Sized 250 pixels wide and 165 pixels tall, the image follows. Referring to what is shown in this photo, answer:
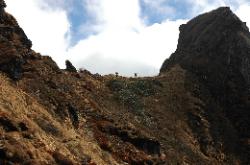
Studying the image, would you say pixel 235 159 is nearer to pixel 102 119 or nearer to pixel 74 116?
pixel 102 119

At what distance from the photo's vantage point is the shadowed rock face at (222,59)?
7762 cm

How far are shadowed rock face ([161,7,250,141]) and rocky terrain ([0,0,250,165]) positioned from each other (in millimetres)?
156

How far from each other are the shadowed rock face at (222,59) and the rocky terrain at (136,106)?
0.51 ft

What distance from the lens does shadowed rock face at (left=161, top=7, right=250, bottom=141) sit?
7762cm

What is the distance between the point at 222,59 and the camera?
83.6m

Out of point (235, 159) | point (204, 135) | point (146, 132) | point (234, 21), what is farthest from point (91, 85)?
point (234, 21)

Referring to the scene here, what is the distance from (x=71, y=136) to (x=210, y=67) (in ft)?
144

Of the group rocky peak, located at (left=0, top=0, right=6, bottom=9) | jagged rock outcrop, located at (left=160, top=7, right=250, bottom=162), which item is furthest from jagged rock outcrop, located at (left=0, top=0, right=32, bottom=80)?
jagged rock outcrop, located at (left=160, top=7, right=250, bottom=162)

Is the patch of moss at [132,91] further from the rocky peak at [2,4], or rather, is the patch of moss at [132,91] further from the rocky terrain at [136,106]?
the rocky peak at [2,4]

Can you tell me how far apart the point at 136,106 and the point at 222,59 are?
74.0 ft

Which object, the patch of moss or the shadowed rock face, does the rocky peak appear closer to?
the patch of moss

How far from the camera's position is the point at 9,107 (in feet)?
125

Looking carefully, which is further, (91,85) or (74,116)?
(91,85)

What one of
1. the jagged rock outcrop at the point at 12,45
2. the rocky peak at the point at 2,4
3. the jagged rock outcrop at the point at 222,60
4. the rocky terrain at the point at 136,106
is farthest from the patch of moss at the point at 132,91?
the rocky peak at the point at 2,4
